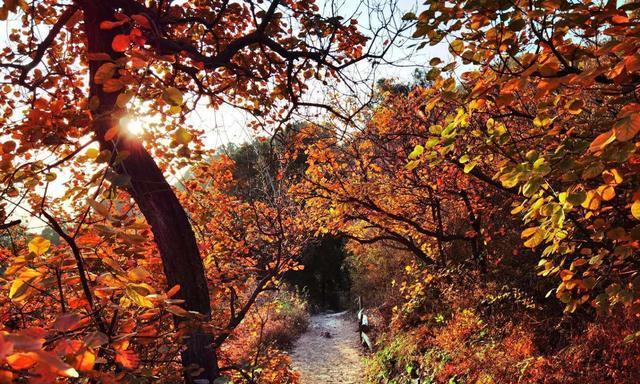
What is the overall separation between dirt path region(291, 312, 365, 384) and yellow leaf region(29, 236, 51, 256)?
414 inches

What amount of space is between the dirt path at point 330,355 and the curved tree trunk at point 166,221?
8455 mm

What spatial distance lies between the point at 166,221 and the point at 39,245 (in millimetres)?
1891

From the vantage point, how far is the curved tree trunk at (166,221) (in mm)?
3150

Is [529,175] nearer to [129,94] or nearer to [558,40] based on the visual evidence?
[558,40]

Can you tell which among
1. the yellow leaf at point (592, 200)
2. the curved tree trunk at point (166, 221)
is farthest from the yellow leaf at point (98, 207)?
the yellow leaf at point (592, 200)

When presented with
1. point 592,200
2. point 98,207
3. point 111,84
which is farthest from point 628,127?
point 111,84

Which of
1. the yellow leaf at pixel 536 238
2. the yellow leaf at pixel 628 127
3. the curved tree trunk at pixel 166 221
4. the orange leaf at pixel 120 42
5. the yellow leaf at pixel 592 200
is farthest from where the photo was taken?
the curved tree trunk at pixel 166 221

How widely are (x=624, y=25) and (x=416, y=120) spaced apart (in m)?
7.25

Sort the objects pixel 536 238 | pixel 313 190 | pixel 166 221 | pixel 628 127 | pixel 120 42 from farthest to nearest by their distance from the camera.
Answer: pixel 313 190, pixel 166 221, pixel 536 238, pixel 120 42, pixel 628 127

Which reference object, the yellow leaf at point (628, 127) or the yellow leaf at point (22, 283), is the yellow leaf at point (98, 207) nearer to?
the yellow leaf at point (22, 283)

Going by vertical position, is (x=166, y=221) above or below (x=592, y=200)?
above

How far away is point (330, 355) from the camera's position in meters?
13.5

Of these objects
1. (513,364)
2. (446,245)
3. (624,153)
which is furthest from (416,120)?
(624,153)

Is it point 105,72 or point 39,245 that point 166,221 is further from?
point 105,72
